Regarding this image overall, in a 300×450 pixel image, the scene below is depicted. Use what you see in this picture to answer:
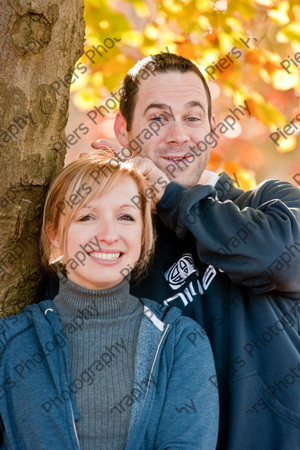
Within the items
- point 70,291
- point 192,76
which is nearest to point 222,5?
point 192,76

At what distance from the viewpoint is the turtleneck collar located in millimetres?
2164

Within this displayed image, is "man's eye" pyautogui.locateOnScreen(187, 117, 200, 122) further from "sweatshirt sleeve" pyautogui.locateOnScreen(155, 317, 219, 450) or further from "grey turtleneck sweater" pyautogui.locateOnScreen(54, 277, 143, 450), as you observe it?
"sweatshirt sleeve" pyautogui.locateOnScreen(155, 317, 219, 450)

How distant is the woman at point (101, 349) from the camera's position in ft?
6.47

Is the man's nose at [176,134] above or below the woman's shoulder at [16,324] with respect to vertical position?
above

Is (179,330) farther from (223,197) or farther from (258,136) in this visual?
(258,136)

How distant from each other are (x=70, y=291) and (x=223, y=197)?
764 millimetres

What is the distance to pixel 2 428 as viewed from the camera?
204 cm

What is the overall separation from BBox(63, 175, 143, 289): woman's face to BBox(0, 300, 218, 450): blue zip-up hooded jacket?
0.56 ft

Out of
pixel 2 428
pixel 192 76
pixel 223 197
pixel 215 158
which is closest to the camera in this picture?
pixel 2 428

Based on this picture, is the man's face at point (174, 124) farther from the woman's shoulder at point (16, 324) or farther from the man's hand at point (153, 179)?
the woman's shoulder at point (16, 324)

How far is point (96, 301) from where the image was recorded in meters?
2.17

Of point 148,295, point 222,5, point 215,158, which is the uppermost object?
point 222,5

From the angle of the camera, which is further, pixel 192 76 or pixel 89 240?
pixel 192 76

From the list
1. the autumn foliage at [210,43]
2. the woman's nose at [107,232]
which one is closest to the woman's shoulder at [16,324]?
the woman's nose at [107,232]
